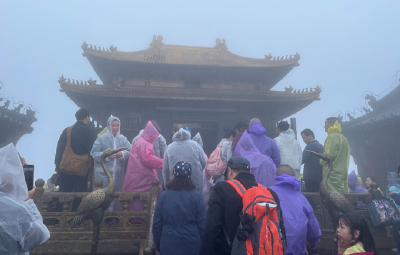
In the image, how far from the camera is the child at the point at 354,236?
2.03 metres

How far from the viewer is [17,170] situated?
179 cm

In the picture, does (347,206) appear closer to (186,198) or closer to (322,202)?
(322,202)

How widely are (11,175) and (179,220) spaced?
4.90 ft

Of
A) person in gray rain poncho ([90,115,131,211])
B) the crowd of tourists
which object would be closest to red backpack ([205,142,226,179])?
the crowd of tourists

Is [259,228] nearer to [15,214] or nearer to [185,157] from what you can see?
[15,214]

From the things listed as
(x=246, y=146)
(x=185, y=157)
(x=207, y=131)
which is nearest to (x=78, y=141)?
(x=185, y=157)

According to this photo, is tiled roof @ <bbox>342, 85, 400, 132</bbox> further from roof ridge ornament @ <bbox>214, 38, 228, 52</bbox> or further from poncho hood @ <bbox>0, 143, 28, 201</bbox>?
poncho hood @ <bbox>0, 143, 28, 201</bbox>

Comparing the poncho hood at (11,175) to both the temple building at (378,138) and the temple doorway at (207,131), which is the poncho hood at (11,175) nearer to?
the temple doorway at (207,131)

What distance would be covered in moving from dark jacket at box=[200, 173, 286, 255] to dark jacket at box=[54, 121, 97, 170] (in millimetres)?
2716

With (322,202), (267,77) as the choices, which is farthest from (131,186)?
(267,77)

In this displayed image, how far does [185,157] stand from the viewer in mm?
3613

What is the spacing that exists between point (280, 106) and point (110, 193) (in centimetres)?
855

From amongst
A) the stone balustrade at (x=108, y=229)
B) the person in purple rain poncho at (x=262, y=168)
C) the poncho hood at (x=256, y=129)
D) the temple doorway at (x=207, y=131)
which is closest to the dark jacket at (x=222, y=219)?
the person in purple rain poncho at (x=262, y=168)

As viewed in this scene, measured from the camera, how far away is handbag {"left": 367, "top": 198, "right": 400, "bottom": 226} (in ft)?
11.4
